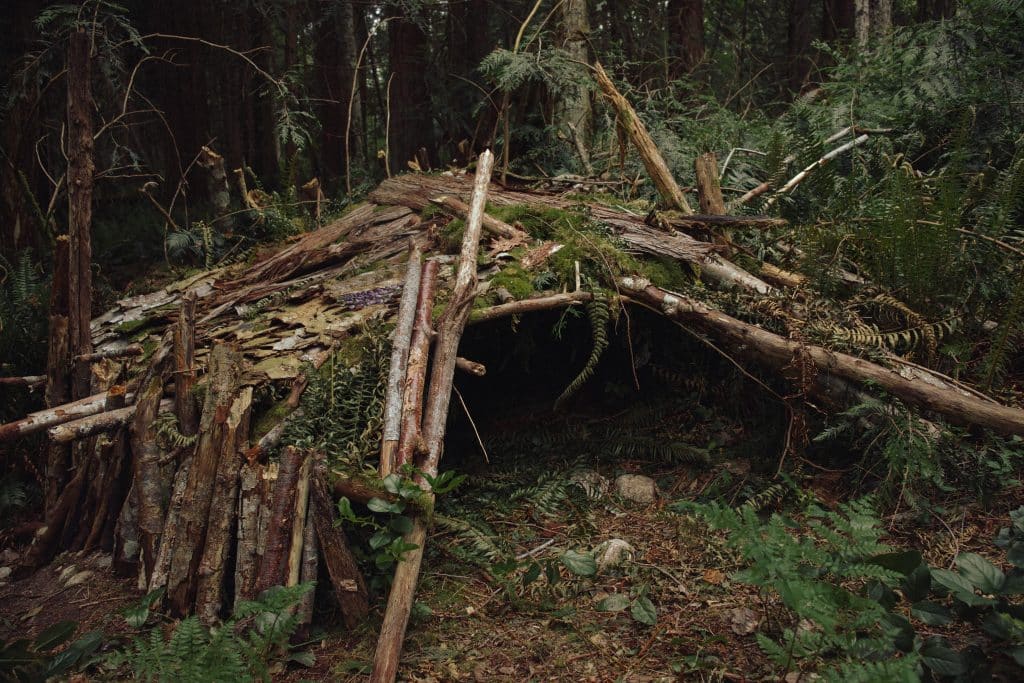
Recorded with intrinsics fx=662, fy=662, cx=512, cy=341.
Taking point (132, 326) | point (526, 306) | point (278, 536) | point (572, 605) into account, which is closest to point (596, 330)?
point (526, 306)

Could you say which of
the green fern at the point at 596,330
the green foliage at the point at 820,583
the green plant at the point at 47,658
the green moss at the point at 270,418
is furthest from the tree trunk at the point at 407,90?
the green foliage at the point at 820,583

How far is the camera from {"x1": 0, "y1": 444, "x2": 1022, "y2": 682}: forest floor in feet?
8.49

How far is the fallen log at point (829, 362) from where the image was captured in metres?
2.97

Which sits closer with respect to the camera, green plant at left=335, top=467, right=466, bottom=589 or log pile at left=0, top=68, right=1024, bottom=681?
green plant at left=335, top=467, right=466, bottom=589

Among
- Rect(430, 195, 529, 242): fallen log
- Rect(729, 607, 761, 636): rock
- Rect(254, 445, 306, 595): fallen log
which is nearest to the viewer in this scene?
Rect(729, 607, 761, 636): rock

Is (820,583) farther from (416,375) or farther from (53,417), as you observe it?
(53,417)

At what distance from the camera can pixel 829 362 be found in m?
3.34

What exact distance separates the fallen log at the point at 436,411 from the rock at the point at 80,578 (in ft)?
6.18

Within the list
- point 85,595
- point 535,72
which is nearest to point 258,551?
point 85,595

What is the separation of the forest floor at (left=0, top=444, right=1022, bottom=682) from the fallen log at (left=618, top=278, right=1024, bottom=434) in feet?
1.48

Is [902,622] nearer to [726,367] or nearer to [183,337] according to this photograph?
[726,367]

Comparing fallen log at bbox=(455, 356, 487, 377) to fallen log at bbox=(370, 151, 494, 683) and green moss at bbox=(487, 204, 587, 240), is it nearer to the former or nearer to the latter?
fallen log at bbox=(370, 151, 494, 683)

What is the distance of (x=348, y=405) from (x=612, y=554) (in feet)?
4.87

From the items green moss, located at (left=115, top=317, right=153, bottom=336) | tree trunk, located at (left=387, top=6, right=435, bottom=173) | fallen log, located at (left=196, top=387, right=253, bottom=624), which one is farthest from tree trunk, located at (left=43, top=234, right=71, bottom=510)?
tree trunk, located at (left=387, top=6, right=435, bottom=173)
